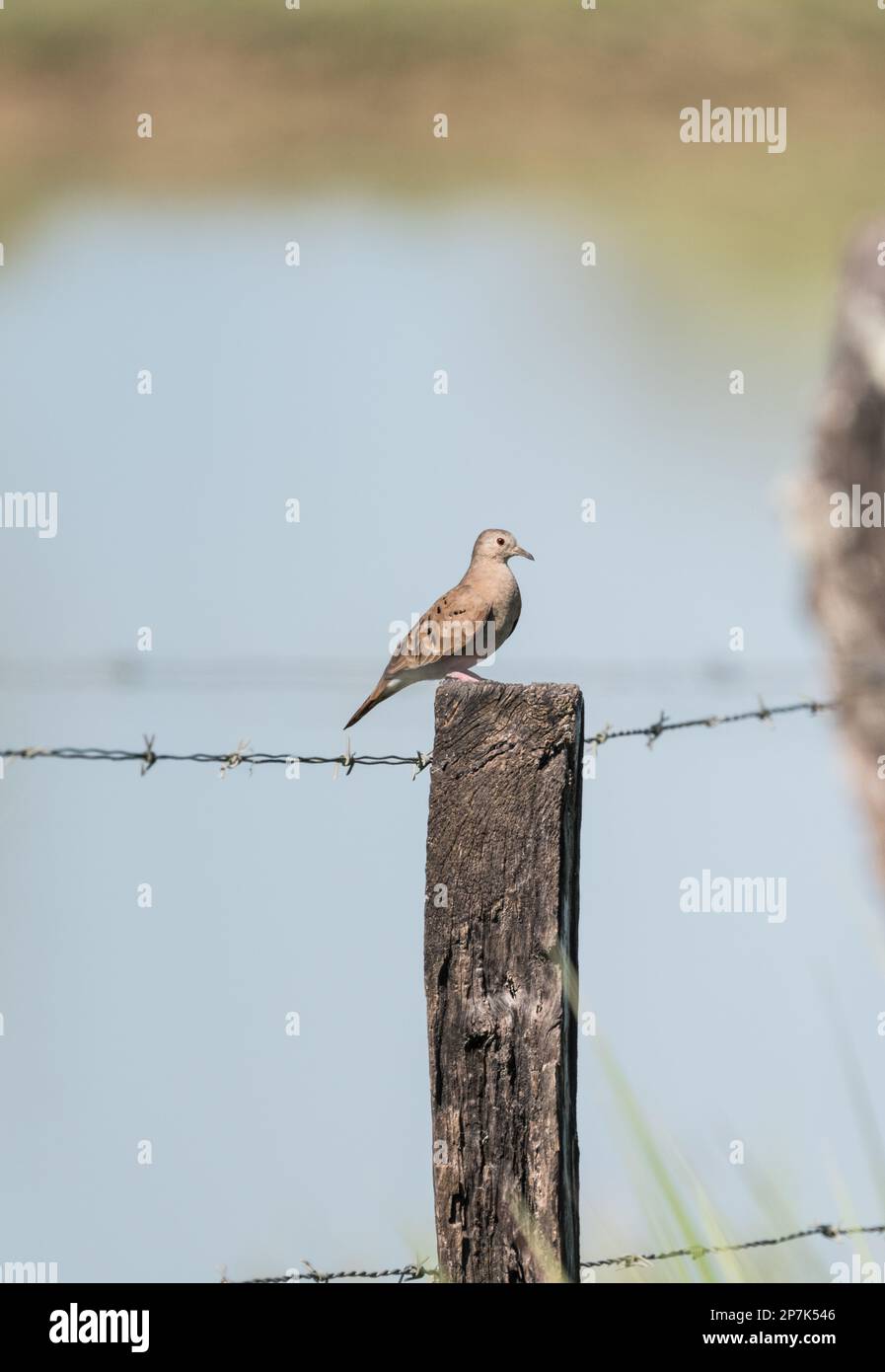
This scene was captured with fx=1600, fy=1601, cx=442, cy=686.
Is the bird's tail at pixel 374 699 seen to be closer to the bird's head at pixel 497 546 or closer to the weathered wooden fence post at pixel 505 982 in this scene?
the bird's head at pixel 497 546

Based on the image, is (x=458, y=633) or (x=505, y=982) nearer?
(x=505, y=982)

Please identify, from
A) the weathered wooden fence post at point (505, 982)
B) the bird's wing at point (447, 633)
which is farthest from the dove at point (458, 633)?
the weathered wooden fence post at point (505, 982)

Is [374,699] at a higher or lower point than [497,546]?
lower

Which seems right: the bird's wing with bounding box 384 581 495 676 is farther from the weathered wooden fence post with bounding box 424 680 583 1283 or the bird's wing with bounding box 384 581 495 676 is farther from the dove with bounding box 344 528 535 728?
the weathered wooden fence post with bounding box 424 680 583 1283

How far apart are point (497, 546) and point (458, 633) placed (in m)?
0.59

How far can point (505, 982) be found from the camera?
3.08 m

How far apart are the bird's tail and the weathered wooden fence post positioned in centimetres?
130

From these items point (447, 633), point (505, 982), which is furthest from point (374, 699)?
point (505, 982)

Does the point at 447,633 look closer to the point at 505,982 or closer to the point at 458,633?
the point at 458,633

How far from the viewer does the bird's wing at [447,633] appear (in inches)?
168

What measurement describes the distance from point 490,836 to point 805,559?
9.91 m
